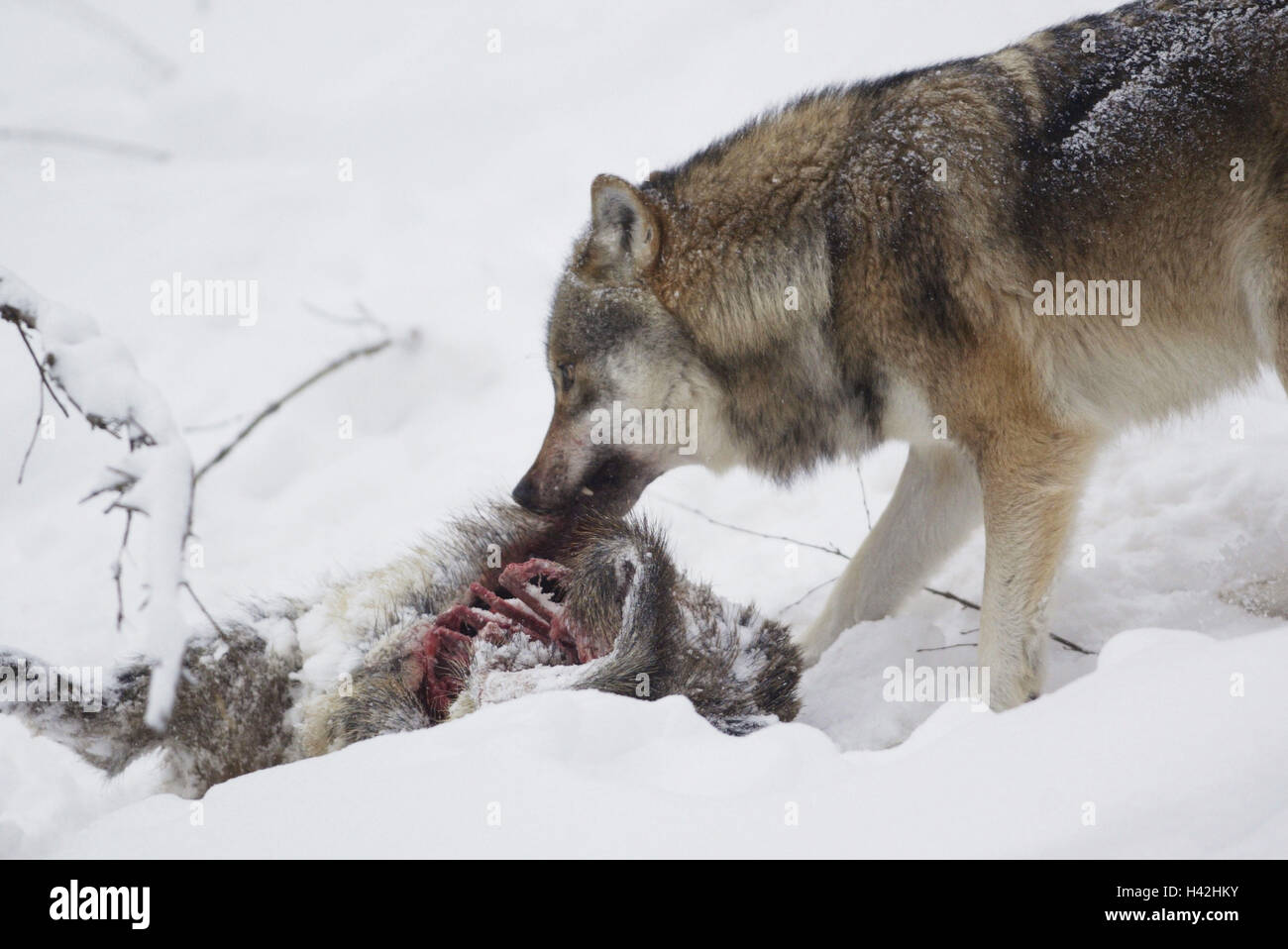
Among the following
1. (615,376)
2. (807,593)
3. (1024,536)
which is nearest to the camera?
(1024,536)

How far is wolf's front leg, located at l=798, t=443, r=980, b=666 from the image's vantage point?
3.66m

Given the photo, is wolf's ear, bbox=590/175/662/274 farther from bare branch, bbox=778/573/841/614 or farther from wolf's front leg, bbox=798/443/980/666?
bare branch, bbox=778/573/841/614

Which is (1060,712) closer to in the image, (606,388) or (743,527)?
(606,388)

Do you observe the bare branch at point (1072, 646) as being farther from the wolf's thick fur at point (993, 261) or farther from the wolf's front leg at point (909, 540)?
the wolf's front leg at point (909, 540)

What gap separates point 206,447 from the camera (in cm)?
529

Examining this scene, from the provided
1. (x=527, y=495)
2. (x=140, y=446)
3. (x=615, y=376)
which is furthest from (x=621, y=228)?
(x=140, y=446)

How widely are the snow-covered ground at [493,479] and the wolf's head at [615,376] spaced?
346 millimetres

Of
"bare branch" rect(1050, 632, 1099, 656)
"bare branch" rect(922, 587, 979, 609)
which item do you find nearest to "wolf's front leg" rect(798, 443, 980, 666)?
"bare branch" rect(922, 587, 979, 609)

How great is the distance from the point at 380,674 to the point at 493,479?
2.07m

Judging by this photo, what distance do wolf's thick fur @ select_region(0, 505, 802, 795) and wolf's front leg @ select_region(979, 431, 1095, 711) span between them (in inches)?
23.2

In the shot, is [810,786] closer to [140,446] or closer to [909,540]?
[140,446]

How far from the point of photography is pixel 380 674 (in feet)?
9.27

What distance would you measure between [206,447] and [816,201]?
3.49 meters

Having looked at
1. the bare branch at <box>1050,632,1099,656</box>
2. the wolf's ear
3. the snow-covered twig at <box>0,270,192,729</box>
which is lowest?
the bare branch at <box>1050,632,1099,656</box>
